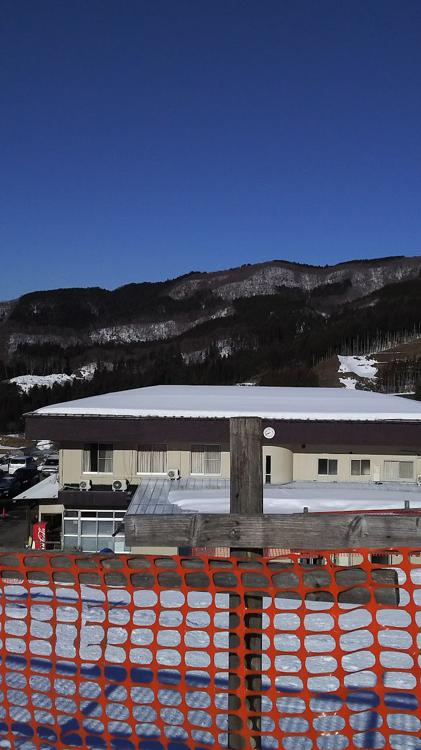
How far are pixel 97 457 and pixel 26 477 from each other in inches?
738

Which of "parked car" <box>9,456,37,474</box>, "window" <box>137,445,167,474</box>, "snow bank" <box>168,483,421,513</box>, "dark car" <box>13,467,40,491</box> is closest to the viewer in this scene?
"snow bank" <box>168,483,421,513</box>

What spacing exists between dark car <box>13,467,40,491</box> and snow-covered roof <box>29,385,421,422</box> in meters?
12.9

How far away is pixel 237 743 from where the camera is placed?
2951mm

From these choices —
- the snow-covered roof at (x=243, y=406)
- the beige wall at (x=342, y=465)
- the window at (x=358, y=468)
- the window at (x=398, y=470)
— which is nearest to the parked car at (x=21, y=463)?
the snow-covered roof at (x=243, y=406)

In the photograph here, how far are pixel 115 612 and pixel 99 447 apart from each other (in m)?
11.7

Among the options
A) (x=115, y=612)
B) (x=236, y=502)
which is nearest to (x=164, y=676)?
(x=115, y=612)

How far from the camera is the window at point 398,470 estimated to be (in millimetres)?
19969

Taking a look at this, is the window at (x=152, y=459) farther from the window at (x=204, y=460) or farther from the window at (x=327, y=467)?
the window at (x=327, y=467)

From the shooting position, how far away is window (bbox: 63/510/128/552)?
63.7 feet

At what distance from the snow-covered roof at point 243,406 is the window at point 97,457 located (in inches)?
43.9

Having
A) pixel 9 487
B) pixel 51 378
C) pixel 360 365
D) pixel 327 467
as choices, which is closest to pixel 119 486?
pixel 327 467

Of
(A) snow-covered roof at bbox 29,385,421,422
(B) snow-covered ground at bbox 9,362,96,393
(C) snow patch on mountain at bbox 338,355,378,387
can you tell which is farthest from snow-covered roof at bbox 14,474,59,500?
(B) snow-covered ground at bbox 9,362,96,393

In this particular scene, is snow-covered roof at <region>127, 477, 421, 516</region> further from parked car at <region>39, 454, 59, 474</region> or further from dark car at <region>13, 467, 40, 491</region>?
parked car at <region>39, 454, 59, 474</region>

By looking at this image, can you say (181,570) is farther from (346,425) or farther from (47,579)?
(346,425)
